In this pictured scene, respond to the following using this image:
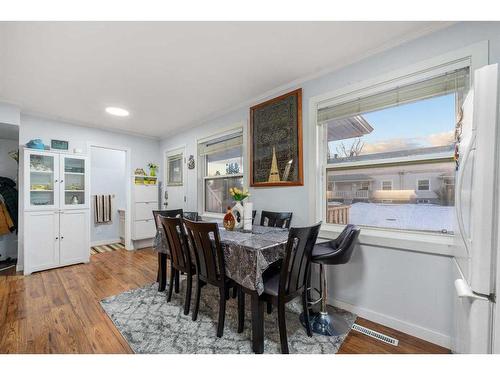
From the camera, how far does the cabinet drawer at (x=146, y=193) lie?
14.7 feet

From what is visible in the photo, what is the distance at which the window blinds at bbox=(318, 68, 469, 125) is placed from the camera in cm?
163

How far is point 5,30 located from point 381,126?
3.23 m

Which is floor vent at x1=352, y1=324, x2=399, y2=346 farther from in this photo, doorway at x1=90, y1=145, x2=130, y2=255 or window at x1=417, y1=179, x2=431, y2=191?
doorway at x1=90, y1=145, x2=130, y2=255

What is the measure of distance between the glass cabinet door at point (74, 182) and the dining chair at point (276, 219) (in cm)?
316

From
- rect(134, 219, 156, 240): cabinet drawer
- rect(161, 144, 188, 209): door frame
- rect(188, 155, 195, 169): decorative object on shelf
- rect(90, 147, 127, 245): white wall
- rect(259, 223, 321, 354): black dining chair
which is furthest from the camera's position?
rect(90, 147, 127, 245): white wall

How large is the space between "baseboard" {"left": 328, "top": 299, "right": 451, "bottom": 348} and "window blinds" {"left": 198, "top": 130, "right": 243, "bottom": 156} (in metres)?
2.47

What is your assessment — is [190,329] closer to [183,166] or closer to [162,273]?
[162,273]

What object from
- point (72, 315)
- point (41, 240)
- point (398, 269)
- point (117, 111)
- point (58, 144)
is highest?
point (117, 111)

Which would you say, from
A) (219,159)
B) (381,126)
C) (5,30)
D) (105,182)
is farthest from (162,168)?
(381,126)

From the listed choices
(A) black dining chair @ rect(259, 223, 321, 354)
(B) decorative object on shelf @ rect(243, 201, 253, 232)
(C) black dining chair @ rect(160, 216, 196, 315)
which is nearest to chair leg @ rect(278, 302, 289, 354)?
(A) black dining chair @ rect(259, 223, 321, 354)

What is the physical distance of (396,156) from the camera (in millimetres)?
1951

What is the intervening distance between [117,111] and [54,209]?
1.83 metres

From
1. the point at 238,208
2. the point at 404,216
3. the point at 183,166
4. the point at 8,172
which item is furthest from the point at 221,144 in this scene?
the point at 8,172

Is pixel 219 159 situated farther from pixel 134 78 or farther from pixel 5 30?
pixel 5 30
